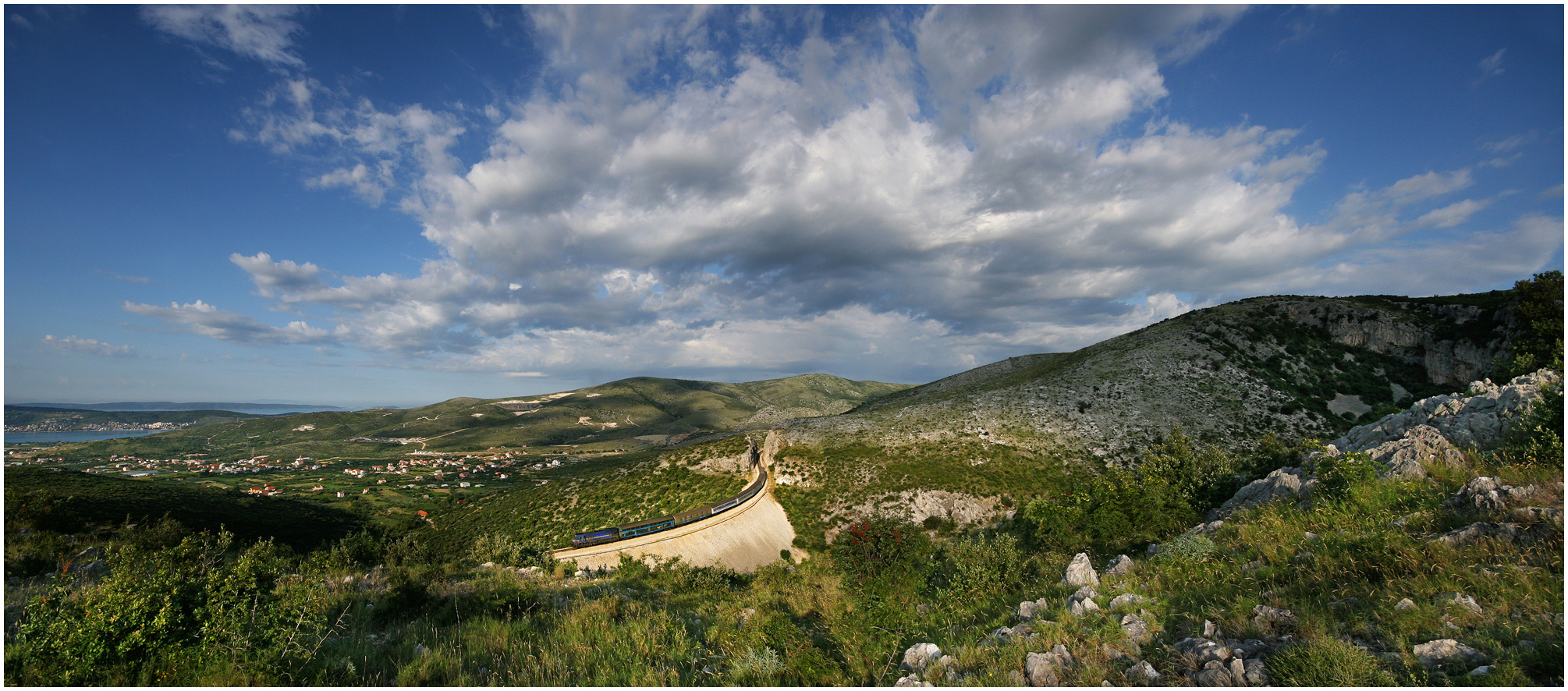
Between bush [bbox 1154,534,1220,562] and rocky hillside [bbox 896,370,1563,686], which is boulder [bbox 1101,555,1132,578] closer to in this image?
rocky hillside [bbox 896,370,1563,686]

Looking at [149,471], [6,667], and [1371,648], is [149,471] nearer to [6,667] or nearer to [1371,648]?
[6,667]

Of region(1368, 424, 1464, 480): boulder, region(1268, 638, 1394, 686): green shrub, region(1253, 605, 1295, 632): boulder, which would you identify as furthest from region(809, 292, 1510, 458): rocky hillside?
region(1268, 638, 1394, 686): green shrub

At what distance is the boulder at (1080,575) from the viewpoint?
14541 millimetres

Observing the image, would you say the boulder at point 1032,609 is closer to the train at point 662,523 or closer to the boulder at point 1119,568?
the boulder at point 1119,568

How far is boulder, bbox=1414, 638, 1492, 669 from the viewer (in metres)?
7.70

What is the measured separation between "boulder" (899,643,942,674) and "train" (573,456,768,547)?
29.4 metres

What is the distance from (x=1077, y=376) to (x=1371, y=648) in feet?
182

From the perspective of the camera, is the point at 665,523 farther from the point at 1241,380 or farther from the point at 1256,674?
the point at 1241,380

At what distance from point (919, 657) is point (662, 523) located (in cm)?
3136

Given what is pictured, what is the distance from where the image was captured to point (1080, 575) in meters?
14.7

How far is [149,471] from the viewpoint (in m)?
174

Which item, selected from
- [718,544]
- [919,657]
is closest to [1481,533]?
[919,657]

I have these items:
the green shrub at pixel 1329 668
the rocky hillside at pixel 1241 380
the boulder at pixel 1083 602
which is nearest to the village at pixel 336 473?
the rocky hillside at pixel 1241 380

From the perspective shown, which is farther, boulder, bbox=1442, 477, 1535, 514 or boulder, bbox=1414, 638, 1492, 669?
boulder, bbox=1442, 477, 1535, 514
